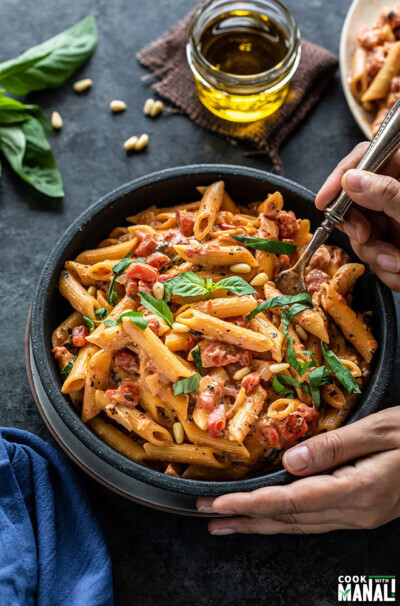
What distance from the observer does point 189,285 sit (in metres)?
2.38

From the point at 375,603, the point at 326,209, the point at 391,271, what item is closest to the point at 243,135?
the point at 326,209

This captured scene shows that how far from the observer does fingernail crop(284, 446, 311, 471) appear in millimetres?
2209

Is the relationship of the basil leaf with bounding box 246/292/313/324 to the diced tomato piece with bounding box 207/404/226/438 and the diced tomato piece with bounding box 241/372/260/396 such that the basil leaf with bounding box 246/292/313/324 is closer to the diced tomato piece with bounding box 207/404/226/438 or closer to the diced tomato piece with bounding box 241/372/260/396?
the diced tomato piece with bounding box 241/372/260/396

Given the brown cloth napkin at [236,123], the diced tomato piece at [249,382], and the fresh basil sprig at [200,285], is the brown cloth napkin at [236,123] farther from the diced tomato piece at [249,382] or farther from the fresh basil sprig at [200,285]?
the diced tomato piece at [249,382]

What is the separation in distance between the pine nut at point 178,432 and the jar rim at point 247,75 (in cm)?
164

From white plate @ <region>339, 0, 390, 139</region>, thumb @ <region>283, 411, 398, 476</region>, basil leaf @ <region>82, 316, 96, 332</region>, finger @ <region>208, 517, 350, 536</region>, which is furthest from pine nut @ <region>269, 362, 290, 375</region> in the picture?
white plate @ <region>339, 0, 390, 139</region>

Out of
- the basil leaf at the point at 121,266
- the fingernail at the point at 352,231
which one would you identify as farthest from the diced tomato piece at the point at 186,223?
the fingernail at the point at 352,231

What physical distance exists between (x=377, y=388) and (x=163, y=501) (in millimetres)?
887

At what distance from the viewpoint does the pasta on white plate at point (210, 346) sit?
2.28 meters

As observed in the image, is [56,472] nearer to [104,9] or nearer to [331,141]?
[331,141]

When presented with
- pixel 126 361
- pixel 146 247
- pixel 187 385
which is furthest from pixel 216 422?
pixel 146 247

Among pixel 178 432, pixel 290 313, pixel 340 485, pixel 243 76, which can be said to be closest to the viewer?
pixel 340 485

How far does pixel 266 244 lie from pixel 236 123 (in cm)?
118

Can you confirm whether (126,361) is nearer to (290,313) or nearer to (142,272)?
(142,272)
